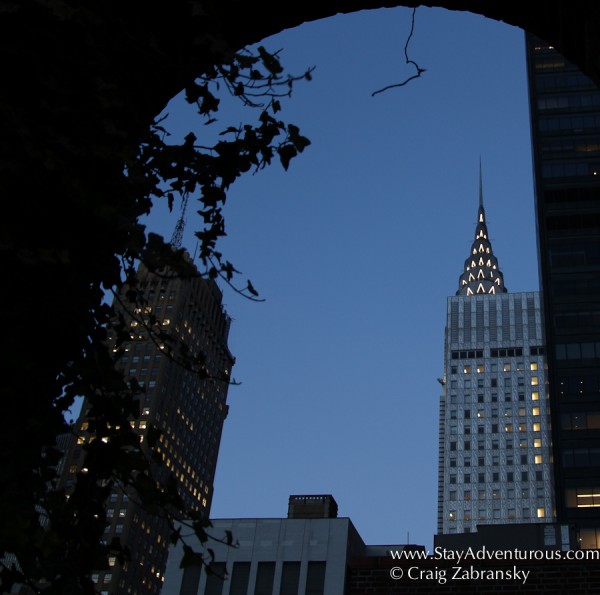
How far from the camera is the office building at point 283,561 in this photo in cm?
3225

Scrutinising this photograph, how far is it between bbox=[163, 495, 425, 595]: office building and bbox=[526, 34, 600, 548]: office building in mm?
31191

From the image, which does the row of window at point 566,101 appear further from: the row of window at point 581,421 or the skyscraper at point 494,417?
the skyscraper at point 494,417

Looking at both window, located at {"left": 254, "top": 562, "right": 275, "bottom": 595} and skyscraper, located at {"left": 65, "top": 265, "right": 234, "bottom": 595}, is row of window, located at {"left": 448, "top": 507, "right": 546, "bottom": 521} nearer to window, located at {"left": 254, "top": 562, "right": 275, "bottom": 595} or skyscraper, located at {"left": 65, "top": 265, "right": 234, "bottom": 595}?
skyscraper, located at {"left": 65, "top": 265, "right": 234, "bottom": 595}

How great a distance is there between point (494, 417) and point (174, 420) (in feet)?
162

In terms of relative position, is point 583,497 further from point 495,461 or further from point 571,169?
point 495,461

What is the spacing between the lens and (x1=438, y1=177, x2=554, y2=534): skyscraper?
118 metres

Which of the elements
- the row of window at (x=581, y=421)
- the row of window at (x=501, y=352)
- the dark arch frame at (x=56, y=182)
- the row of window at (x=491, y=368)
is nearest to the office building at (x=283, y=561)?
the dark arch frame at (x=56, y=182)

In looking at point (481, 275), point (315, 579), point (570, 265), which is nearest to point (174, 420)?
point (481, 275)

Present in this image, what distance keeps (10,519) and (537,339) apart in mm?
135550

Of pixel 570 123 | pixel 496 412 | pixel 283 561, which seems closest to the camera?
pixel 283 561

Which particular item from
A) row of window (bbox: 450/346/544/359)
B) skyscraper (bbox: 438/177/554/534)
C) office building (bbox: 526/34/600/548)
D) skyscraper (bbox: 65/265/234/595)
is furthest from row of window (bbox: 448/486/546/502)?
office building (bbox: 526/34/600/548)

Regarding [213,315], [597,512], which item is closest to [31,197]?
[597,512]

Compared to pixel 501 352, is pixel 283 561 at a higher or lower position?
lower

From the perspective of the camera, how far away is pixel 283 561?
33.4 metres
